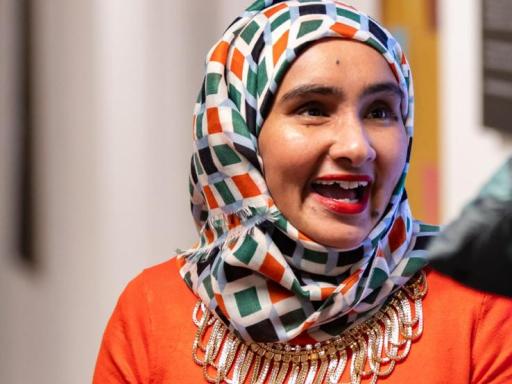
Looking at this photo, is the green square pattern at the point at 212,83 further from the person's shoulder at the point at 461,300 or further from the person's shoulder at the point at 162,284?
the person's shoulder at the point at 461,300

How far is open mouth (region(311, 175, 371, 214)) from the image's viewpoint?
3.77ft

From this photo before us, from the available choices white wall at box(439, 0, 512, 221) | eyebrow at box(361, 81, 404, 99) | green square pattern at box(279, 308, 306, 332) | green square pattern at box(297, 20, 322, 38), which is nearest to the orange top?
green square pattern at box(279, 308, 306, 332)

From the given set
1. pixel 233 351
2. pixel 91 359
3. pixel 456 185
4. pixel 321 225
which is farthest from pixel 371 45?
pixel 91 359

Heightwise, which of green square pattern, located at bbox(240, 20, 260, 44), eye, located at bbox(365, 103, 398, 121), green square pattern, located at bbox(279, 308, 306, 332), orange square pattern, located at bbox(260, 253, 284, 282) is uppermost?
green square pattern, located at bbox(240, 20, 260, 44)

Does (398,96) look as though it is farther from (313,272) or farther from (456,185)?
(456,185)

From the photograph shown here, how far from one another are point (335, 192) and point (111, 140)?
0.95 meters

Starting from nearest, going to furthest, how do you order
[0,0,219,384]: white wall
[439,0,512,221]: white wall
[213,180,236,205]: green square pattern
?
[213,180,236,205]: green square pattern, [439,0,512,221]: white wall, [0,0,219,384]: white wall

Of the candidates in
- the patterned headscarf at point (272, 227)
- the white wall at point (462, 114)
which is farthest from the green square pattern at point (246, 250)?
the white wall at point (462, 114)

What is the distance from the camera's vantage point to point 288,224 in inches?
46.3

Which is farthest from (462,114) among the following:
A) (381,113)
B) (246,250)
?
(246,250)

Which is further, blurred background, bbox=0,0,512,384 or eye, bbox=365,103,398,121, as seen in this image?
blurred background, bbox=0,0,512,384

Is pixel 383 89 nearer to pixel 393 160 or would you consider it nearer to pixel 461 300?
pixel 393 160

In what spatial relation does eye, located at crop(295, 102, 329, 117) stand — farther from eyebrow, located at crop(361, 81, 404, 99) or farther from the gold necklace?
the gold necklace

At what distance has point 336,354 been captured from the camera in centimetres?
118
